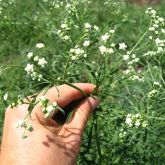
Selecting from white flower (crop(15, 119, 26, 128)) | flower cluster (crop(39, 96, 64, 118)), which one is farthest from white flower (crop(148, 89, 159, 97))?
white flower (crop(15, 119, 26, 128))

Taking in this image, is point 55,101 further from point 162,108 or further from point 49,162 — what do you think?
point 162,108

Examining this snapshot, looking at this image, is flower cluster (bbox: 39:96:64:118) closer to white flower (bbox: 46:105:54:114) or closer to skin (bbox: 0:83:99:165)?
white flower (bbox: 46:105:54:114)

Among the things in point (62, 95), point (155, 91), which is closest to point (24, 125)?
point (62, 95)

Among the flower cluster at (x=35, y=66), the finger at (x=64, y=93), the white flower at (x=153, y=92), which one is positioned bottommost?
the white flower at (x=153, y=92)

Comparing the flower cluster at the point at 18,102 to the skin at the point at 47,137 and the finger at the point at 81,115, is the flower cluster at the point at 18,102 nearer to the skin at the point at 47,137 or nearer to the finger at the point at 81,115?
the skin at the point at 47,137

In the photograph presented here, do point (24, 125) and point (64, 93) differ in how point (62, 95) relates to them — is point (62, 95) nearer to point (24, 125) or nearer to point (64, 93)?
point (64, 93)

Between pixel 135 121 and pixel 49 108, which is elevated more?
pixel 49 108

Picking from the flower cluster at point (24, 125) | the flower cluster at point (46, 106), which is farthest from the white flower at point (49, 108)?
the flower cluster at point (24, 125)
